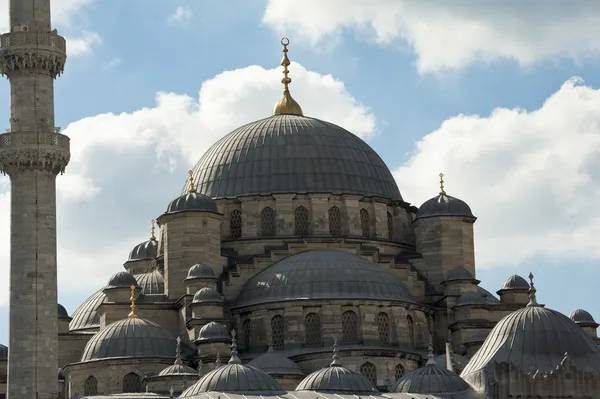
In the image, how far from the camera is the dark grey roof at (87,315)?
92.9 m

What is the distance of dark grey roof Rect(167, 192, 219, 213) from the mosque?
0.09 metres

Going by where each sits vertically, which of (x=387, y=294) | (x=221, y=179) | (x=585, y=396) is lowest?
(x=585, y=396)

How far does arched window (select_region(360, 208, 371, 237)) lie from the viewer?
3656 inches

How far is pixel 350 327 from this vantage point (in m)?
85.2

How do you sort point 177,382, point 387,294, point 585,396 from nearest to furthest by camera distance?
point 585,396 → point 177,382 → point 387,294

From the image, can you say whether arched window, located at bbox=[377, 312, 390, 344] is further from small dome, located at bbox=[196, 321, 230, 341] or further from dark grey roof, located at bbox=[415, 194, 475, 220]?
dark grey roof, located at bbox=[415, 194, 475, 220]

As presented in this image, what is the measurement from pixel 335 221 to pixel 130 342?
12371 millimetres

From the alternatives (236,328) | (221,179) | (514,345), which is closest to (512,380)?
(514,345)

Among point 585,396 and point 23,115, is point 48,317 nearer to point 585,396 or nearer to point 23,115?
point 23,115

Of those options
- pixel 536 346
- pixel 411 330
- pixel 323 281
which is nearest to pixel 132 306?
pixel 323 281

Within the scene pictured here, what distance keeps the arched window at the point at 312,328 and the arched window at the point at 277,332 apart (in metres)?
0.97

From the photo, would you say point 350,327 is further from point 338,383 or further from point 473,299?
point 338,383

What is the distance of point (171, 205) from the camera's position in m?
90.1

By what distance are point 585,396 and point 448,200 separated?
22541 millimetres
